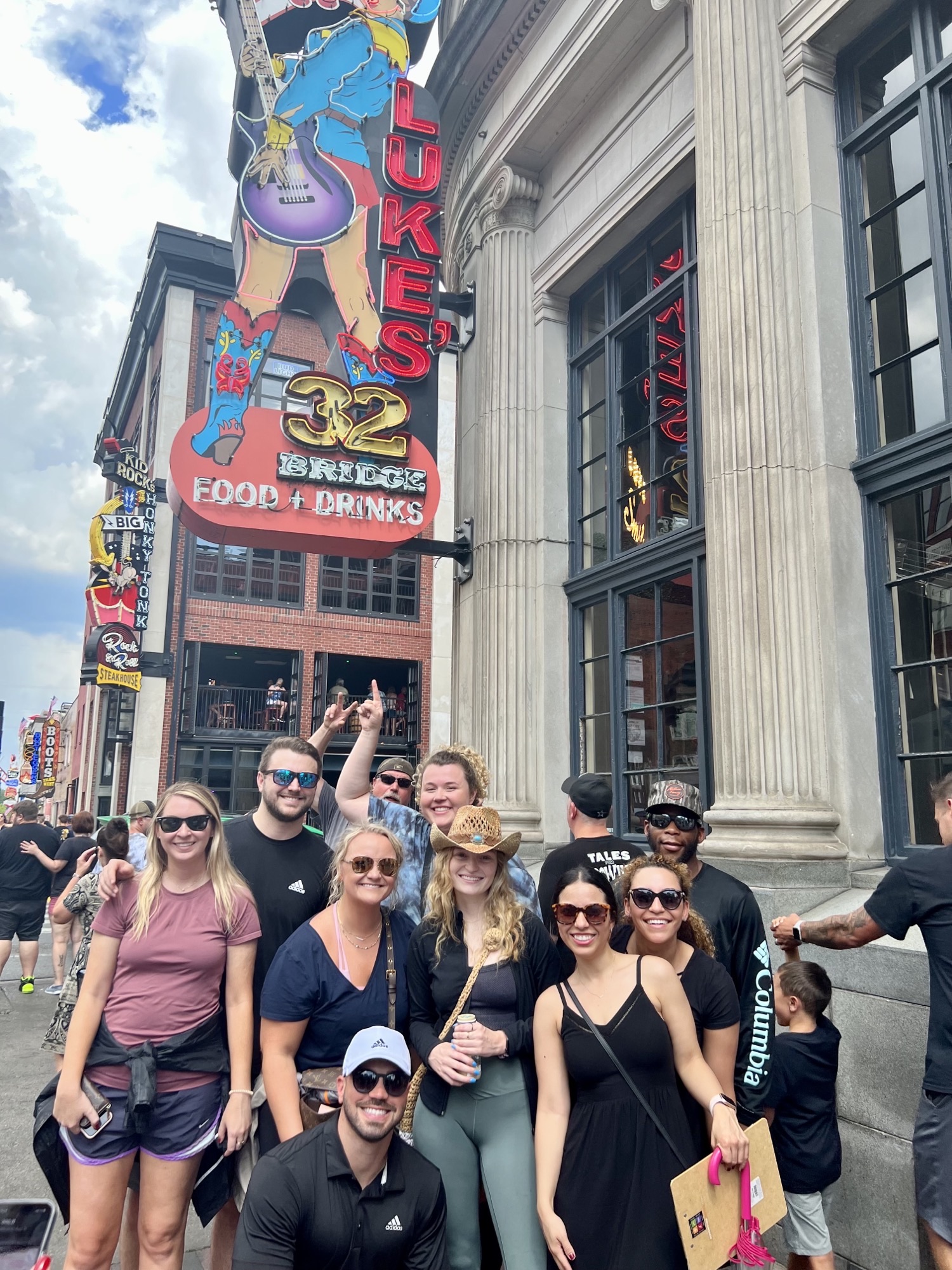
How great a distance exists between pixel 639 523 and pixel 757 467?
2305 millimetres

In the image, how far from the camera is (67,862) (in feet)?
32.6

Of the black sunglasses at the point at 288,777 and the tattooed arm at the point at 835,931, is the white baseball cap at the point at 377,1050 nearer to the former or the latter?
the black sunglasses at the point at 288,777

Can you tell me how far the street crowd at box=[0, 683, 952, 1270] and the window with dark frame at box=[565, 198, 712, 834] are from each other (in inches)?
132

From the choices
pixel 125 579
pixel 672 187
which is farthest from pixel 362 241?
pixel 125 579

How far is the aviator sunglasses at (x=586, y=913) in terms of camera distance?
281cm

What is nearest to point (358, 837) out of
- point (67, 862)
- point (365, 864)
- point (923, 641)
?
point (365, 864)

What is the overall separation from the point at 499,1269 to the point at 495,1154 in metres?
0.51

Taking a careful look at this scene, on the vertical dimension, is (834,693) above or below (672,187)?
below

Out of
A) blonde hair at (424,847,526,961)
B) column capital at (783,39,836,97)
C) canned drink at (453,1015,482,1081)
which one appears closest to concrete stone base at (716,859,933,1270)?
blonde hair at (424,847,526,961)

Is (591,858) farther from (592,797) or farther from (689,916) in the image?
(689,916)

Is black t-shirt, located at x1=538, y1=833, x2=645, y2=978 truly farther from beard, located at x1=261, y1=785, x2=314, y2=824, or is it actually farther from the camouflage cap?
beard, located at x1=261, y1=785, x2=314, y2=824

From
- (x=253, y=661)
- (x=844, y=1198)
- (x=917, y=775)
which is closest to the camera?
(x=844, y=1198)

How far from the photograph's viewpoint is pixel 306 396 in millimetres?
8844

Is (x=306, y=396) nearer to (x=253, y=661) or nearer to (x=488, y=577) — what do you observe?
(x=488, y=577)
